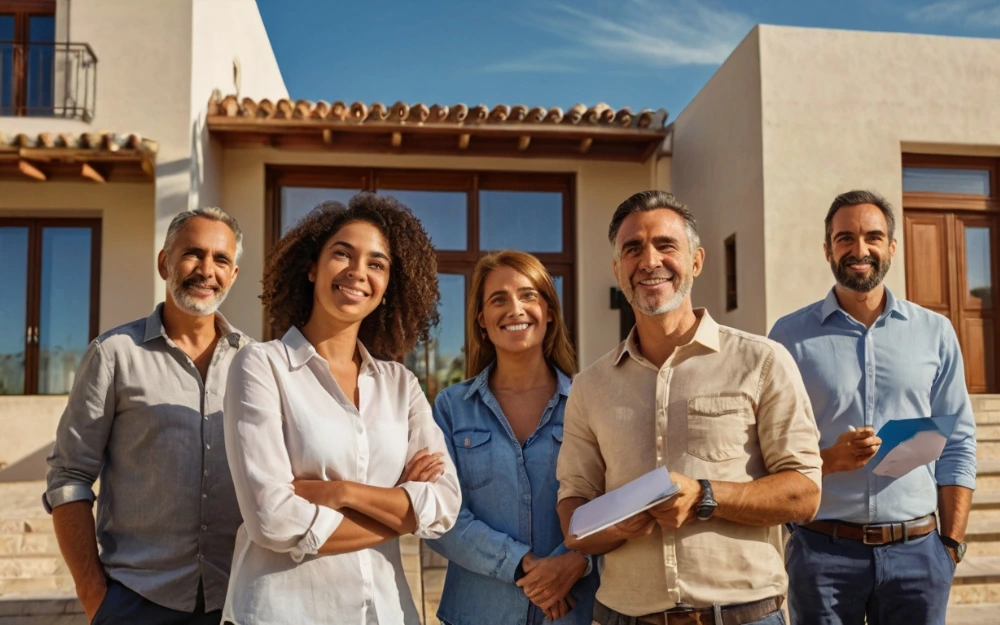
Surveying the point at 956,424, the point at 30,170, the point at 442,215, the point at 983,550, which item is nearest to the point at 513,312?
the point at 956,424

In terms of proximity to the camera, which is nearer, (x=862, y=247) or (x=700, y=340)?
(x=700, y=340)

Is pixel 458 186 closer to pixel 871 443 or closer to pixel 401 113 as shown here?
pixel 401 113

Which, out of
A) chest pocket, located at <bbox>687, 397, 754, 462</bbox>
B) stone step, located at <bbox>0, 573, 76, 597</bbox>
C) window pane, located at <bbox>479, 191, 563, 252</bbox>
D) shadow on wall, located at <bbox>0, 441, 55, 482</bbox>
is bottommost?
stone step, located at <bbox>0, 573, 76, 597</bbox>

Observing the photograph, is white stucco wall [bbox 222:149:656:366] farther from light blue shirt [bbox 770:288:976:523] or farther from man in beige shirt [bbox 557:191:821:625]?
man in beige shirt [bbox 557:191:821:625]

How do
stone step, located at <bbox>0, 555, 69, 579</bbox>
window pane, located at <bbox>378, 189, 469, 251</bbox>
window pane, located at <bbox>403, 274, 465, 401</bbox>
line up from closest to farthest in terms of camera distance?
1. stone step, located at <bbox>0, 555, 69, 579</bbox>
2. window pane, located at <bbox>403, 274, 465, 401</bbox>
3. window pane, located at <bbox>378, 189, 469, 251</bbox>

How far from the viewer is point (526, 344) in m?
2.84

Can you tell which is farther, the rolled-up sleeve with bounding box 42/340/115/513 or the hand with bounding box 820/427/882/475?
the hand with bounding box 820/427/882/475

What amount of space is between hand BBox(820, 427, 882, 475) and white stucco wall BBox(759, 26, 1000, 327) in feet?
17.4

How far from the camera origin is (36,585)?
5.73 meters

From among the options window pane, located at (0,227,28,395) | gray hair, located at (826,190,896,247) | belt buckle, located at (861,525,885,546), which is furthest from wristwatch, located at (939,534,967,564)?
window pane, located at (0,227,28,395)

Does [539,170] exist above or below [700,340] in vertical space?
above

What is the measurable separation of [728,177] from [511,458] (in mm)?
6730

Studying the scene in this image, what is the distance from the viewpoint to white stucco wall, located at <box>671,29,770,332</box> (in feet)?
26.6

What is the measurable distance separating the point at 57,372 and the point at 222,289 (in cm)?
748
